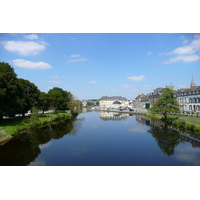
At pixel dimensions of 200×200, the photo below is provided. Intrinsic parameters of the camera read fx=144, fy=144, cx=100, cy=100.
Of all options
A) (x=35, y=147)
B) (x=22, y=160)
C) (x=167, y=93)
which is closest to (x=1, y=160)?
(x=22, y=160)

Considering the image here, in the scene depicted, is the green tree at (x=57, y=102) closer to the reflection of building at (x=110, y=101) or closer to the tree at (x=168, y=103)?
the tree at (x=168, y=103)

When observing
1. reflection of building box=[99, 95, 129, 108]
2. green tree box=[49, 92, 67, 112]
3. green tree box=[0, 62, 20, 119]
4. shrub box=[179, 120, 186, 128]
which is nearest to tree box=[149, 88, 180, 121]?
shrub box=[179, 120, 186, 128]

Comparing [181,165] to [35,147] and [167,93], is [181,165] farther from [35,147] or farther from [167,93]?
[167,93]

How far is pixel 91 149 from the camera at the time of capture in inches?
614

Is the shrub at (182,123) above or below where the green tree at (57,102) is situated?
below

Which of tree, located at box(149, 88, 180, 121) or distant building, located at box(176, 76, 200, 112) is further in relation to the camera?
distant building, located at box(176, 76, 200, 112)

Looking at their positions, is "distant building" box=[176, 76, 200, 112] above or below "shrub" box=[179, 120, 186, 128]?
above

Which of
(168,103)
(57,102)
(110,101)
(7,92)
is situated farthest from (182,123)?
(110,101)

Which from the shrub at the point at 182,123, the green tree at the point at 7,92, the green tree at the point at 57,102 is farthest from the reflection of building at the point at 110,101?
the green tree at the point at 7,92

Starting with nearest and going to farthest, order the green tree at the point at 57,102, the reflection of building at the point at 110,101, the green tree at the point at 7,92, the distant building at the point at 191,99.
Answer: the green tree at the point at 7,92
the distant building at the point at 191,99
the green tree at the point at 57,102
the reflection of building at the point at 110,101

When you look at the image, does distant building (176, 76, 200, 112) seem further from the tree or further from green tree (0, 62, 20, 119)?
green tree (0, 62, 20, 119)

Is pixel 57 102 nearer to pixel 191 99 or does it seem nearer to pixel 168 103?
pixel 168 103

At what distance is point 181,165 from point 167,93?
80.2 ft

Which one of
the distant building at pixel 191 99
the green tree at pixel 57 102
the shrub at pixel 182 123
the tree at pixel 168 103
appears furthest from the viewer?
the green tree at pixel 57 102
